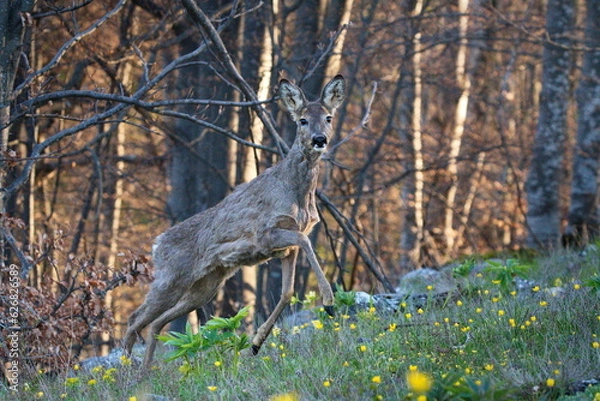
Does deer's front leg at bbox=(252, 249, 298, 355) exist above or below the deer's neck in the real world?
below

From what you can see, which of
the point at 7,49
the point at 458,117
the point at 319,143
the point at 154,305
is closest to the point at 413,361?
the point at 319,143

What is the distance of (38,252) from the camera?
27.9 feet

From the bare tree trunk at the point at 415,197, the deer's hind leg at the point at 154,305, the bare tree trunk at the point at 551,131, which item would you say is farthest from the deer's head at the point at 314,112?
the bare tree trunk at the point at 415,197

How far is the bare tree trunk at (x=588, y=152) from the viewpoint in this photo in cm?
1392

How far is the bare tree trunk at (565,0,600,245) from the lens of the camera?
13922 mm

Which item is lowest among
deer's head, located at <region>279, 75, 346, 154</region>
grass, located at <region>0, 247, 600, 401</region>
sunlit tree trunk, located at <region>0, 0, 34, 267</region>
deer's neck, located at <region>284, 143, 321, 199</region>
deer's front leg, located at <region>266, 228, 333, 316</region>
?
grass, located at <region>0, 247, 600, 401</region>

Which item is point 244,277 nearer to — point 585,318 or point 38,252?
point 38,252

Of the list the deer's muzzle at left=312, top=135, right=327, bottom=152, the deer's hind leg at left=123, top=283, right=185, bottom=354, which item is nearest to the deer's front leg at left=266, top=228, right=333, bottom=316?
the deer's muzzle at left=312, top=135, right=327, bottom=152

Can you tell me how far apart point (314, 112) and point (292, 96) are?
1.53ft

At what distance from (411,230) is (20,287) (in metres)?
12.0

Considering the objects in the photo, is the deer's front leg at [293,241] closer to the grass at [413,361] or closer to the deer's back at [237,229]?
the deer's back at [237,229]

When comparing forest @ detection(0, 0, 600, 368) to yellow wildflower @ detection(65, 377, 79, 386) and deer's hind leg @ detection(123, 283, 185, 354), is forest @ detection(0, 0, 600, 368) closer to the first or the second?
deer's hind leg @ detection(123, 283, 185, 354)

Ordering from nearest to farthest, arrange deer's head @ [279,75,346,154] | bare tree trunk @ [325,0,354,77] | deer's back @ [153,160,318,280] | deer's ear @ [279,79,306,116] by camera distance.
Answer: deer's head @ [279,75,346,154], deer's back @ [153,160,318,280], deer's ear @ [279,79,306,116], bare tree trunk @ [325,0,354,77]

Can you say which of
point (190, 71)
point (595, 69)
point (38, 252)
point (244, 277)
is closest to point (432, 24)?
point (595, 69)
